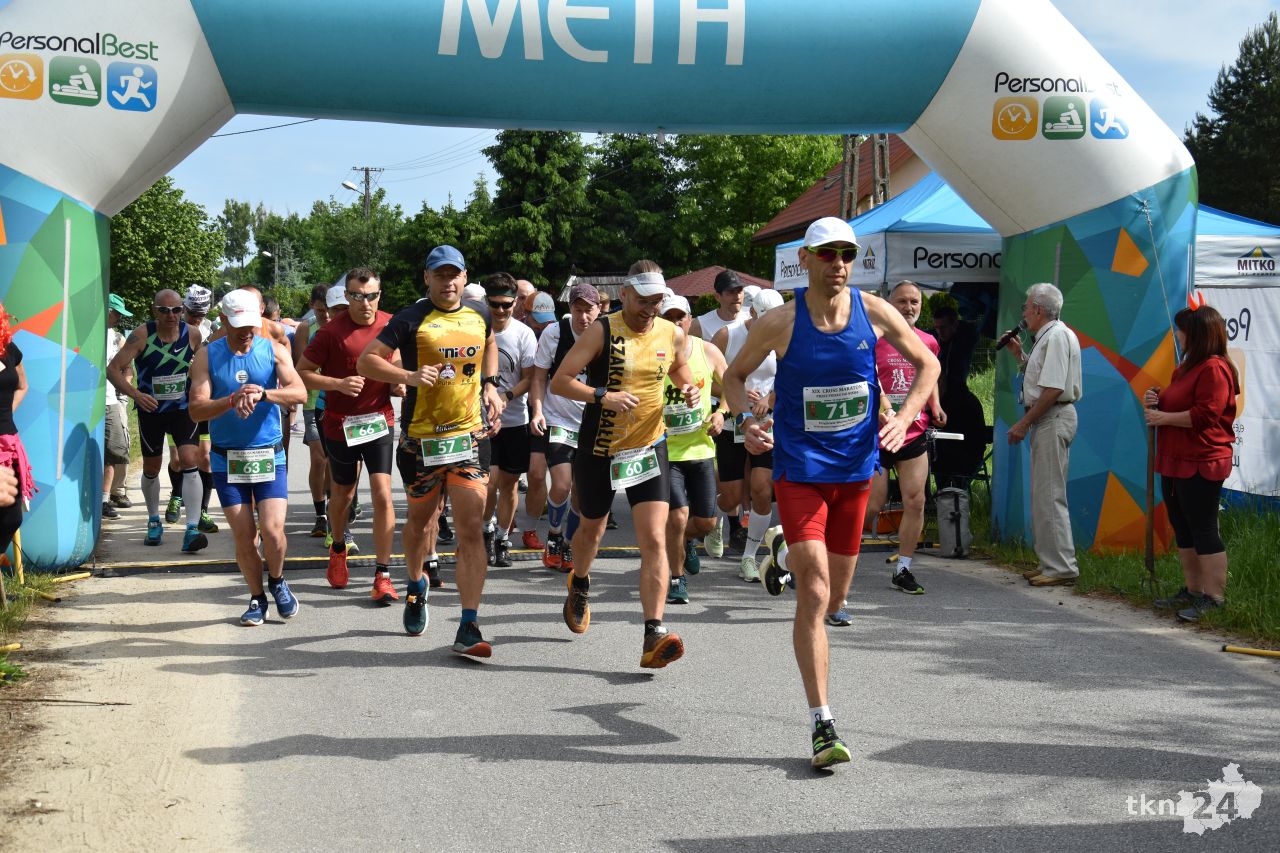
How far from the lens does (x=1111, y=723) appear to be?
550 centimetres

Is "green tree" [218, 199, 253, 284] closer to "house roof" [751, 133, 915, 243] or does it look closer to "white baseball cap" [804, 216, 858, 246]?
"house roof" [751, 133, 915, 243]

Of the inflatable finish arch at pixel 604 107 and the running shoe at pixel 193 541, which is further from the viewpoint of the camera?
the running shoe at pixel 193 541

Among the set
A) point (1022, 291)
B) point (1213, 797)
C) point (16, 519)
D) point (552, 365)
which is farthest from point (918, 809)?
point (1022, 291)

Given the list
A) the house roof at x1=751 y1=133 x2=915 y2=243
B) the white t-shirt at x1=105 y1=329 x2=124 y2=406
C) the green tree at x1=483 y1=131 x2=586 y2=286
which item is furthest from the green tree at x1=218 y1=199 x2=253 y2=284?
the white t-shirt at x1=105 y1=329 x2=124 y2=406

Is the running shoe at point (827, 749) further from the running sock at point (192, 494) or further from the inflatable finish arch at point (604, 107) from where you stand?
the running sock at point (192, 494)

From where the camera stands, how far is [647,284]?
21.6ft

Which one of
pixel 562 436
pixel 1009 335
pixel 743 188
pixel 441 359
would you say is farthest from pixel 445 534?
pixel 743 188

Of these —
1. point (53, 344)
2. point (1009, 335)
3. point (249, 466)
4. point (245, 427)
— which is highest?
point (1009, 335)

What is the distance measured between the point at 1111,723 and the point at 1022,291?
18.0ft

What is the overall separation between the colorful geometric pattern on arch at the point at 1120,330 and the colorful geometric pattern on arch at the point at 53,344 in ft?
22.8

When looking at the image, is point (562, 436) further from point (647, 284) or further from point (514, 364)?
point (647, 284)

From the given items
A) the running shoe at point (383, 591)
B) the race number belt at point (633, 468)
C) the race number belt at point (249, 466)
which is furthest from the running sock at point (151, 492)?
the race number belt at point (633, 468)

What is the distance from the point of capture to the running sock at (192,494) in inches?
415

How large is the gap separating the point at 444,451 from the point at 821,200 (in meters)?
34.2
